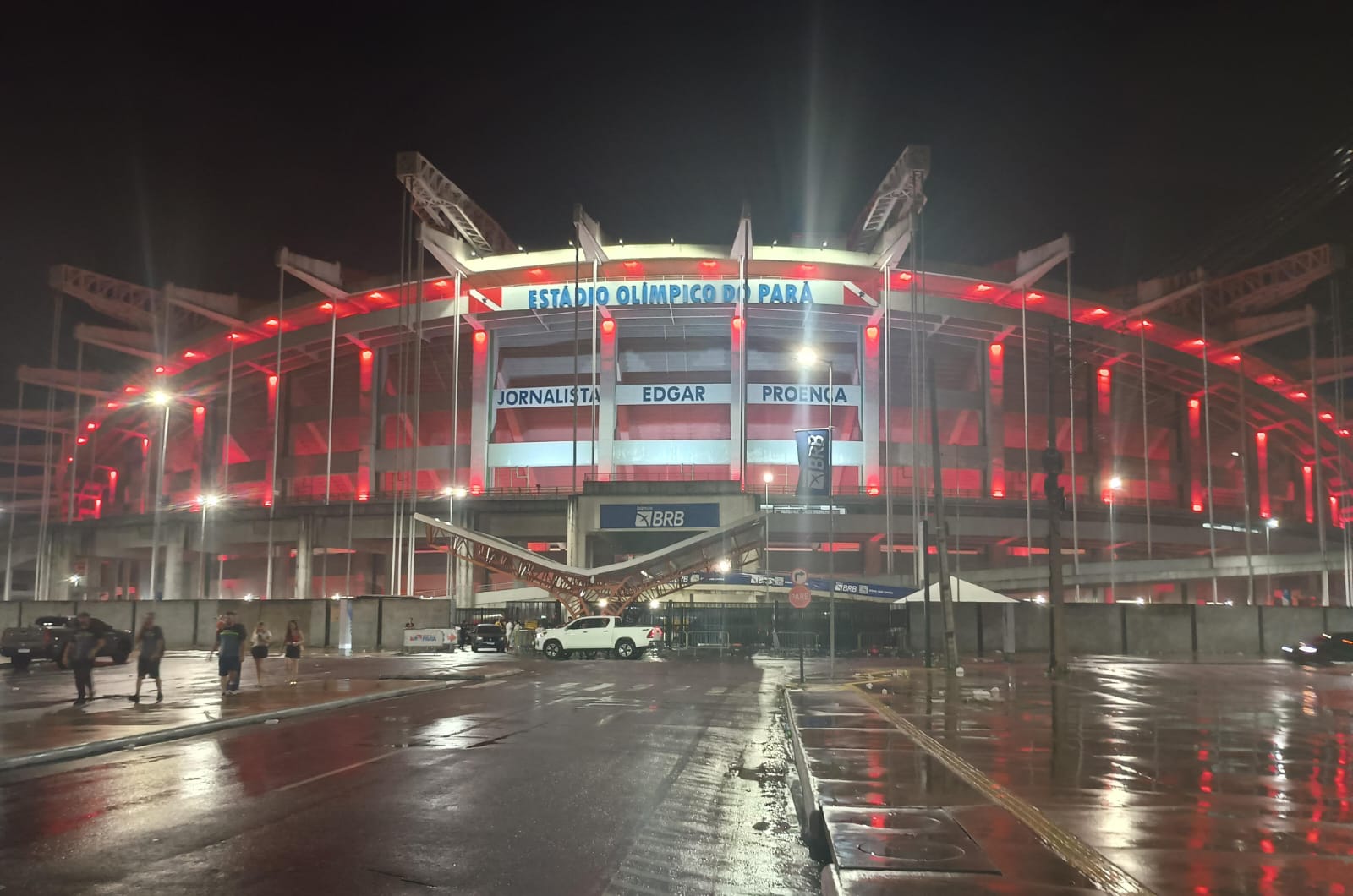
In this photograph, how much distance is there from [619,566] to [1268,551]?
4709cm

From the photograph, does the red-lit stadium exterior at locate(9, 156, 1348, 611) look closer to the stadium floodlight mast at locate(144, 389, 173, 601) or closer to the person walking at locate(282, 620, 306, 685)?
the stadium floodlight mast at locate(144, 389, 173, 601)

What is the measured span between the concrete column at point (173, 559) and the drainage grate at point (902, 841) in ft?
237

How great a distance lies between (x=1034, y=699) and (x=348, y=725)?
13.6 m

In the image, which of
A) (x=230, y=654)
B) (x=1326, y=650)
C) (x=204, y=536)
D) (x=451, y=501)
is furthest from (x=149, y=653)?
(x=204, y=536)

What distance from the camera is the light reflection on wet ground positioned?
7.18 m

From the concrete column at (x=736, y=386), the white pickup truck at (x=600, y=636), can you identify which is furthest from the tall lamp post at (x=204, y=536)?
the white pickup truck at (x=600, y=636)

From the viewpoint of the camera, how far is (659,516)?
54.1 metres

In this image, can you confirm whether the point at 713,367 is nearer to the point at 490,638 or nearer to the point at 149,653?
the point at 490,638

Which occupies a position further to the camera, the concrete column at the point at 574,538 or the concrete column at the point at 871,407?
the concrete column at the point at 871,407

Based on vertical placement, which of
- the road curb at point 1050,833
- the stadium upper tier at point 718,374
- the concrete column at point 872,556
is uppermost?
the stadium upper tier at point 718,374

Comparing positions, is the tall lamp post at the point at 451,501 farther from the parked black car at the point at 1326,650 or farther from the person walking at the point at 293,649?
the parked black car at the point at 1326,650

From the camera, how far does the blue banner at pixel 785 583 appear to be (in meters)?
42.2

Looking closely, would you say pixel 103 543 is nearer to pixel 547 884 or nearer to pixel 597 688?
pixel 597 688

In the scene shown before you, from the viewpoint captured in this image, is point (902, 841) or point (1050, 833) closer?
point (902, 841)
